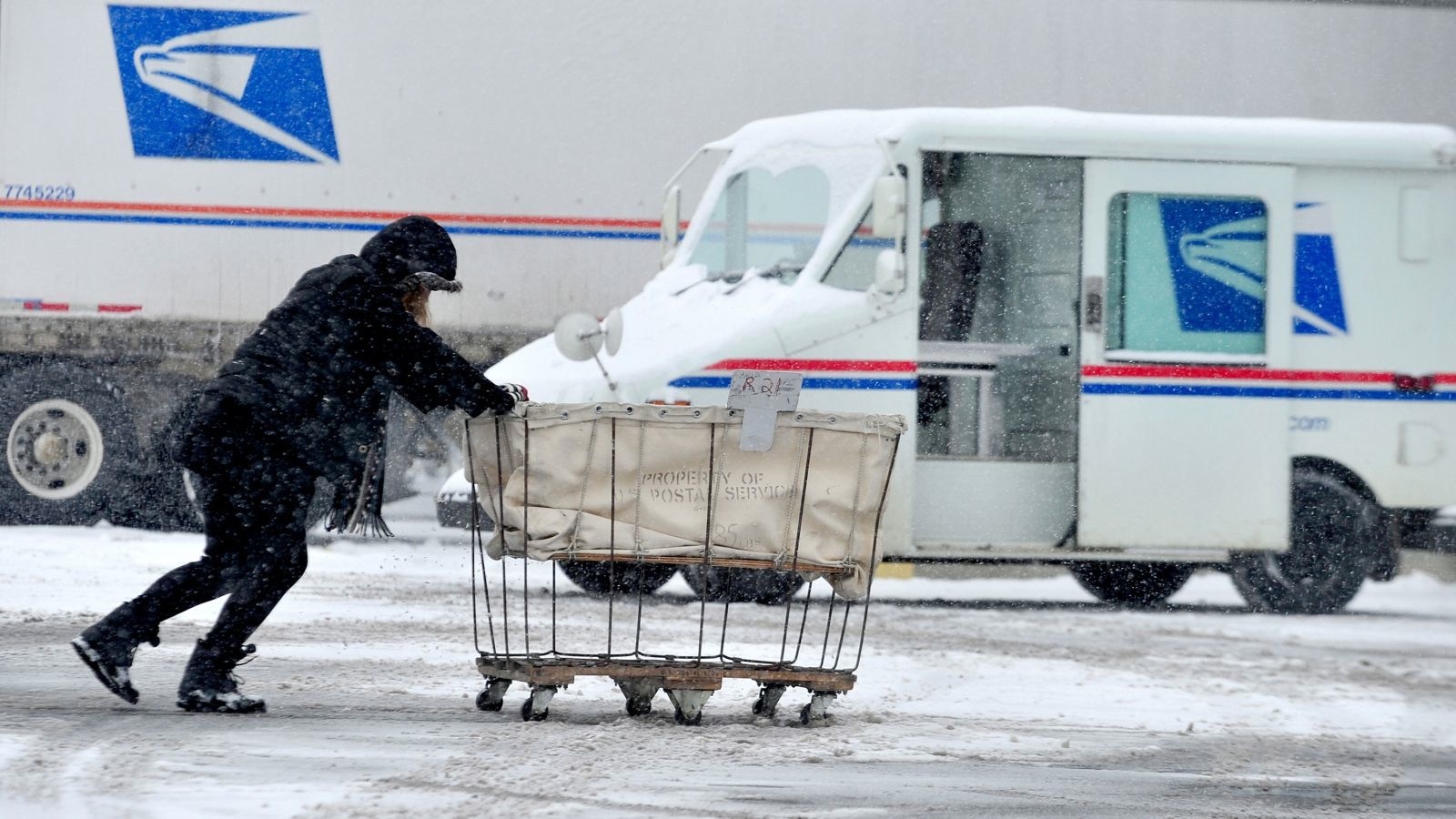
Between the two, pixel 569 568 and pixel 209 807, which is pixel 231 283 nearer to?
pixel 569 568

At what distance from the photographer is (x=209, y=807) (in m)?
4.68

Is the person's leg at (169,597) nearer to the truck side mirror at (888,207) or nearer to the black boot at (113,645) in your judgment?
the black boot at (113,645)

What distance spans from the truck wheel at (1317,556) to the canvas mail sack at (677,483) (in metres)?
5.69

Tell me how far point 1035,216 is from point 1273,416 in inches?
69.8

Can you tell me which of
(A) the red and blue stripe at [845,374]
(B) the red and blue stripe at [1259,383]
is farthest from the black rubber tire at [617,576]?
(B) the red and blue stripe at [1259,383]

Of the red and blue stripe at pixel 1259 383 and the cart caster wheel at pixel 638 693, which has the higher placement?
the red and blue stripe at pixel 1259 383

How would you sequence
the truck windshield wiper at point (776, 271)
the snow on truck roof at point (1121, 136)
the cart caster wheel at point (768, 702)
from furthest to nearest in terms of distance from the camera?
the snow on truck roof at point (1121, 136), the truck windshield wiper at point (776, 271), the cart caster wheel at point (768, 702)

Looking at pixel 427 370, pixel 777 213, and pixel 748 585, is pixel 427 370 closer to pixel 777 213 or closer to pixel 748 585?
pixel 748 585

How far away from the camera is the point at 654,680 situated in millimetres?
6199

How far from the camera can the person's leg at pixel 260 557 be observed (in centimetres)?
600

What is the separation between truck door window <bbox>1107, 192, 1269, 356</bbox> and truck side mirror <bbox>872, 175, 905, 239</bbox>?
4.55ft

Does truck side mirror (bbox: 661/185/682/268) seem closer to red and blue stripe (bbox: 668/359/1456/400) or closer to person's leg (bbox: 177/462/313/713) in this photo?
red and blue stripe (bbox: 668/359/1456/400)

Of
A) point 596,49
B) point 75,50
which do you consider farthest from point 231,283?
point 596,49

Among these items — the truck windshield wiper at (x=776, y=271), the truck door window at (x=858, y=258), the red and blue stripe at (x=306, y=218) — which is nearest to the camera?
the truck door window at (x=858, y=258)
